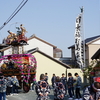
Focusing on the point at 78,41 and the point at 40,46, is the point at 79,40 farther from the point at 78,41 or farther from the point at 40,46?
the point at 40,46

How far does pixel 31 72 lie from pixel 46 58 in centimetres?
1942

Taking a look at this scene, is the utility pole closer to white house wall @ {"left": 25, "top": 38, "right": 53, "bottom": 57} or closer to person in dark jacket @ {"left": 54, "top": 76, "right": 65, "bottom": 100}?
white house wall @ {"left": 25, "top": 38, "right": 53, "bottom": 57}

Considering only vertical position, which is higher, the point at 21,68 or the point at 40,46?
the point at 40,46

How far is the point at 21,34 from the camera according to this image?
77.3 ft

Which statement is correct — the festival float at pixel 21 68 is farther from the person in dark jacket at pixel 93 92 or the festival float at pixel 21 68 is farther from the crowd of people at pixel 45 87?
the person in dark jacket at pixel 93 92

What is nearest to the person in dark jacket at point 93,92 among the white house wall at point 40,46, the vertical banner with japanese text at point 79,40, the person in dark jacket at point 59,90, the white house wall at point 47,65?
the person in dark jacket at point 59,90

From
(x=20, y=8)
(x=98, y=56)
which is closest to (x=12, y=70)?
(x=20, y=8)

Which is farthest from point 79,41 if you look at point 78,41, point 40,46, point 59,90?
point 59,90

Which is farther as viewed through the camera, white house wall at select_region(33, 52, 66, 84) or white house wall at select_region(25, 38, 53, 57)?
white house wall at select_region(25, 38, 53, 57)

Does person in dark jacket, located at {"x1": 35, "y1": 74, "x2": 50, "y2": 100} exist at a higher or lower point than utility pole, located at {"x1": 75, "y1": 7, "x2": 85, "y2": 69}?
lower

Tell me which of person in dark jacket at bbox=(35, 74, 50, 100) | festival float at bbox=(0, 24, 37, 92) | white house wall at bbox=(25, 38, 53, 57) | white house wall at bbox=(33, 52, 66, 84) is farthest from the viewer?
white house wall at bbox=(25, 38, 53, 57)

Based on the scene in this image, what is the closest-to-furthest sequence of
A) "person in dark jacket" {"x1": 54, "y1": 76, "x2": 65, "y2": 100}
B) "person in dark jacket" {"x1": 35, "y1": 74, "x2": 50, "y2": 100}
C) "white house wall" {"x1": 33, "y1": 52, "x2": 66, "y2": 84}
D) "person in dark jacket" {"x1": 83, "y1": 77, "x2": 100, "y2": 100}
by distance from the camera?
"person in dark jacket" {"x1": 83, "y1": 77, "x2": 100, "y2": 100}, "person in dark jacket" {"x1": 35, "y1": 74, "x2": 50, "y2": 100}, "person in dark jacket" {"x1": 54, "y1": 76, "x2": 65, "y2": 100}, "white house wall" {"x1": 33, "y1": 52, "x2": 66, "y2": 84}

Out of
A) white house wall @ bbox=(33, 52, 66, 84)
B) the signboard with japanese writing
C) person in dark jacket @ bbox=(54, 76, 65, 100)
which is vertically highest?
the signboard with japanese writing

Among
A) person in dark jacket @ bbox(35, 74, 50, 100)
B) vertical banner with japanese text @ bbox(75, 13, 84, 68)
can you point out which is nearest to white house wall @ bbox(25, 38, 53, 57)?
vertical banner with japanese text @ bbox(75, 13, 84, 68)
